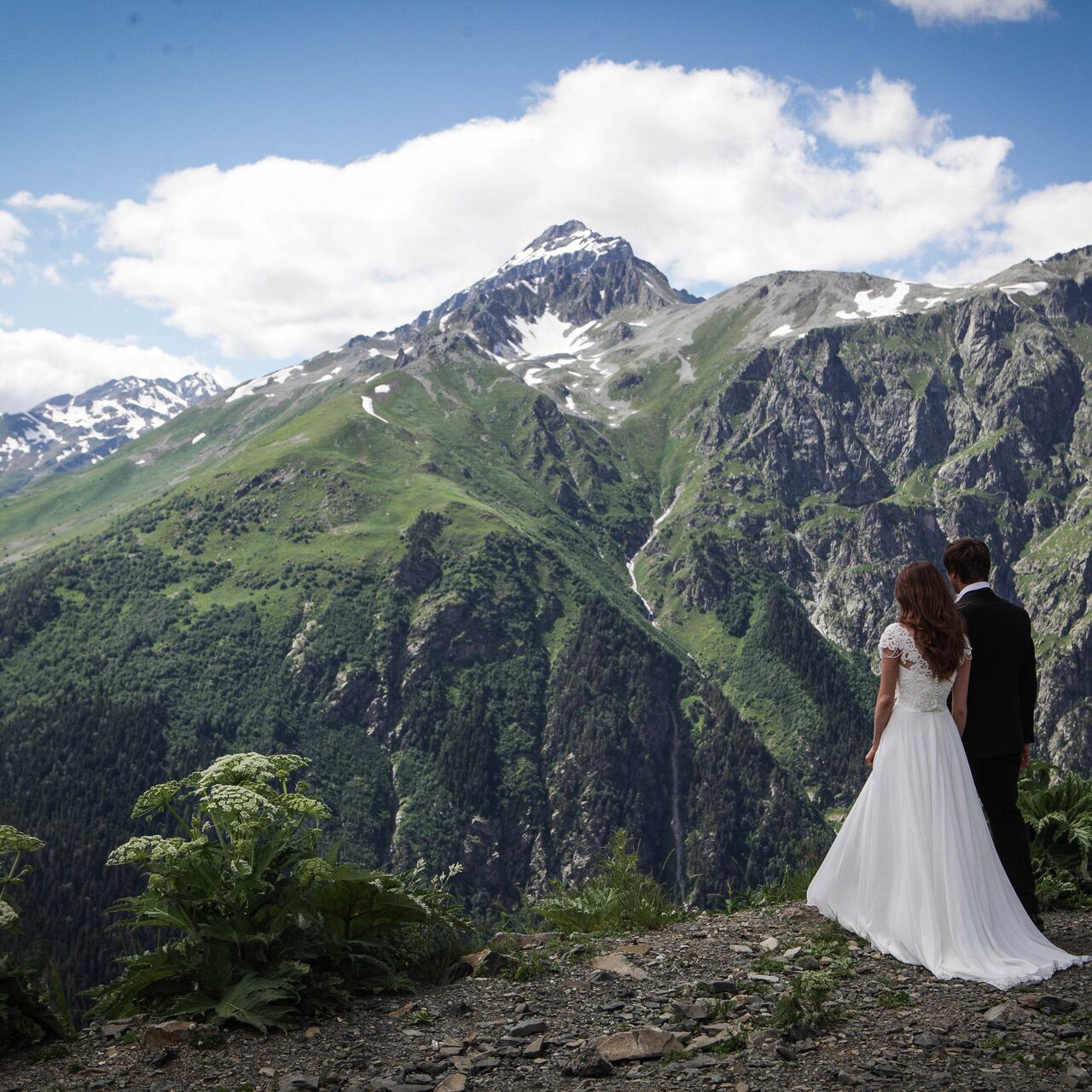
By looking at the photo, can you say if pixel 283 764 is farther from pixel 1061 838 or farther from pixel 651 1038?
pixel 1061 838

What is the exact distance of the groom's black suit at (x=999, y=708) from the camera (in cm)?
1078

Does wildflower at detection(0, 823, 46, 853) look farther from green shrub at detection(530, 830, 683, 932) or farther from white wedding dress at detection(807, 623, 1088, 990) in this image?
white wedding dress at detection(807, 623, 1088, 990)

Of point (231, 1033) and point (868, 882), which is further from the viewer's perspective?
point (868, 882)

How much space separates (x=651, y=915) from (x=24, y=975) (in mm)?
7050

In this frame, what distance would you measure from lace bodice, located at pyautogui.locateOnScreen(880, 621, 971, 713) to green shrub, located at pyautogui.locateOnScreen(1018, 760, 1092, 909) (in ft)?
11.7

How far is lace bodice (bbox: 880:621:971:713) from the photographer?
10734mm

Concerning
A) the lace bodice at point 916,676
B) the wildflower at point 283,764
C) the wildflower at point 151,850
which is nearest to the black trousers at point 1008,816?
the lace bodice at point 916,676

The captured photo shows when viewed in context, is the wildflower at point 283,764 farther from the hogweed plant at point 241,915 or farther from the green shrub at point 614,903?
the green shrub at point 614,903

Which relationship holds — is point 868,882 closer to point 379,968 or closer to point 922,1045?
point 922,1045

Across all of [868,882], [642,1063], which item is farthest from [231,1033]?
[868,882]

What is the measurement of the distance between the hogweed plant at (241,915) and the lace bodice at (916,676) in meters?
6.21

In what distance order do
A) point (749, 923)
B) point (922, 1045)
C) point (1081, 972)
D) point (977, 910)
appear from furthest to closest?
point (749, 923) → point (977, 910) → point (1081, 972) → point (922, 1045)

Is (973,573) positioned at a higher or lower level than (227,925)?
higher

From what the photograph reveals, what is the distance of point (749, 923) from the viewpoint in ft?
38.2
